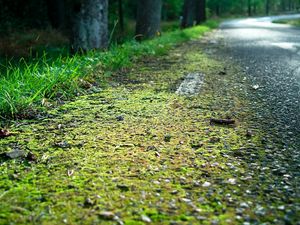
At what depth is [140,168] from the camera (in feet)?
5.19

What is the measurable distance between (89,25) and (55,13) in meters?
14.1

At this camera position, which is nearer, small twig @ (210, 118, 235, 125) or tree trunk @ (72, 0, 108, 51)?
small twig @ (210, 118, 235, 125)

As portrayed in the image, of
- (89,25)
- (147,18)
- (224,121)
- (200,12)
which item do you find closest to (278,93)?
(224,121)

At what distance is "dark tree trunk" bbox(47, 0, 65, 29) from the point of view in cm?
1822

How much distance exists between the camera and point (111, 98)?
2836mm

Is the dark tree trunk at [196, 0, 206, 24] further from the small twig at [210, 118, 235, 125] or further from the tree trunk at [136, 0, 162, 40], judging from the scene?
the small twig at [210, 118, 235, 125]

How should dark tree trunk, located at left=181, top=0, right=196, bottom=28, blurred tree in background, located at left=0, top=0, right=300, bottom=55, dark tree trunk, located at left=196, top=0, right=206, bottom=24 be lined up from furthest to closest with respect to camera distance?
dark tree trunk, located at left=196, top=0, right=206, bottom=24 < dark tree trunk, located at left=181, top=0, right=196, bottom=28 < blurred tree in background, located at left=0, top=0, right=300, bottom=55

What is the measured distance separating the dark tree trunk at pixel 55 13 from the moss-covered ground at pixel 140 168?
1661 cm

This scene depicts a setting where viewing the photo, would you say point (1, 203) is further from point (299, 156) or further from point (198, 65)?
point (198, 65)

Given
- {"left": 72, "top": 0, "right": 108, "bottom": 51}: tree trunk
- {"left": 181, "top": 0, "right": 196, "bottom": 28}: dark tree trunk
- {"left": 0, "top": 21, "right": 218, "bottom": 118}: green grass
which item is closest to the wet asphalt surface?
{"left": 0, "top": 21, "right": 218, "bottom": 118}: green grass

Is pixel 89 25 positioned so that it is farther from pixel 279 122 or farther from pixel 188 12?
pixel 188 12

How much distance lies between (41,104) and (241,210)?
67.2 inches

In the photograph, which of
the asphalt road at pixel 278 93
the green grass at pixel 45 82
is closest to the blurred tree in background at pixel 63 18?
the green grass at pixel 45 82

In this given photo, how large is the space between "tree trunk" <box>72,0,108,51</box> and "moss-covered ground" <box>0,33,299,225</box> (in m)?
2.87
